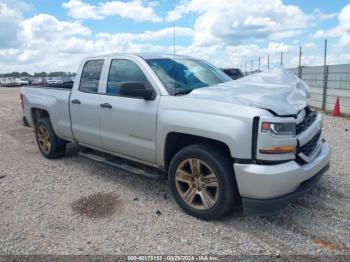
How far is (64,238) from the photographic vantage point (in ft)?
10.9

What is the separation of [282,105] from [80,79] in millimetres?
3337

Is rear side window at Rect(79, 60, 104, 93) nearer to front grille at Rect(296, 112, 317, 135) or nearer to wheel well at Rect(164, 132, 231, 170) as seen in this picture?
wheel well at Rect(164, 132, 231, 170)

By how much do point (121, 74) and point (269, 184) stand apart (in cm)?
259

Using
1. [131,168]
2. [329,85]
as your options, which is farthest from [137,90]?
[329,85]

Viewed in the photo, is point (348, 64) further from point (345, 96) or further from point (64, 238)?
point (64, 238)

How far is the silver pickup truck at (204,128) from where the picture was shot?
10.1 ft

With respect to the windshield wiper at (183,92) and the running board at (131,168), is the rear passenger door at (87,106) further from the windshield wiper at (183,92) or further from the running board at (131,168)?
the windshield wiper at (183,92)

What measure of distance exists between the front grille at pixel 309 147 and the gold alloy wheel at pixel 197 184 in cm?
94

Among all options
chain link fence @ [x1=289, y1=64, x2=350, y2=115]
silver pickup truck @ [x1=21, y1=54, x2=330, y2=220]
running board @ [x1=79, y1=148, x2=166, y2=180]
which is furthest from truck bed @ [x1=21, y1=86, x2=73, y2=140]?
chain link fence @ [x1=289, y1=64, x2=350, y2=115]

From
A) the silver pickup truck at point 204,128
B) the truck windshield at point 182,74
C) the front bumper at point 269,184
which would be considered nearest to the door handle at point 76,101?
the silver pickup truck at point 204,128

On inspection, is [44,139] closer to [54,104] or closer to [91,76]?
[54,104]

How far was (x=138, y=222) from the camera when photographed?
363 cm

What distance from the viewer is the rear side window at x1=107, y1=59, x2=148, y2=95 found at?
4293mm

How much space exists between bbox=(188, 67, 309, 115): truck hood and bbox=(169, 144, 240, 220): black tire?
570 mm
